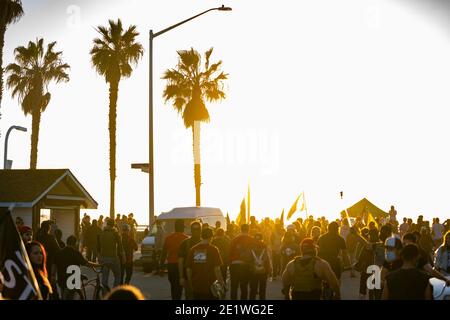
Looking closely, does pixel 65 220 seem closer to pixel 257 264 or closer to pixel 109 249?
pixel 109 249

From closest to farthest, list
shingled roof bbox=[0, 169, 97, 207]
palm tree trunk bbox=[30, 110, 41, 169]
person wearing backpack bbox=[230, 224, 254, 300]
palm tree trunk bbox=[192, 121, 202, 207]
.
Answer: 1. person wearing backpack bbox=[230, 224, 254, 300]
2. shingled roof bbox=[0, 169, 97, 207]
3. palm tree trunk bbox=[192, 121, 202, 207]
4. palm tree trunk bbox=[30, 110, 41, 169]

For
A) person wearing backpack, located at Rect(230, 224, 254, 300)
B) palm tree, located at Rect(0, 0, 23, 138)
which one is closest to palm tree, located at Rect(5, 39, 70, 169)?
palm tree, located at Rect(0, 0, 23, 138)

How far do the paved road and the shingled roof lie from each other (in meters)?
4.68

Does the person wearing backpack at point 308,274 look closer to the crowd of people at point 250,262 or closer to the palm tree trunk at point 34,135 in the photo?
the crowd of people at point 250,262

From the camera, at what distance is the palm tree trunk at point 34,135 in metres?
55.2

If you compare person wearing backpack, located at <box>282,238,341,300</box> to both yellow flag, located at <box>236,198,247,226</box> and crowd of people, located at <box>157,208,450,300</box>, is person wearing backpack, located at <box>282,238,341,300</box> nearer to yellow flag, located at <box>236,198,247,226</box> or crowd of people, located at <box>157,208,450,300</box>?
crowd of people, located at <box>157,208,450,300</box>

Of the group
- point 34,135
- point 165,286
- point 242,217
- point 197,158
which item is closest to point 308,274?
point 165,286

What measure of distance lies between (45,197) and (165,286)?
11347 mm

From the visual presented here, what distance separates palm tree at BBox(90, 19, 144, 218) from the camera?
48688 mm

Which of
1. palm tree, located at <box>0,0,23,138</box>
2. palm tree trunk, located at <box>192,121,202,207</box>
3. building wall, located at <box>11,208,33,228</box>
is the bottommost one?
building wall, located at <box>11,208,33,228</box>

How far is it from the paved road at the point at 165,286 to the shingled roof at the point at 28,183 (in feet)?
15.4

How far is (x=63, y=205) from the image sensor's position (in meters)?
38.2

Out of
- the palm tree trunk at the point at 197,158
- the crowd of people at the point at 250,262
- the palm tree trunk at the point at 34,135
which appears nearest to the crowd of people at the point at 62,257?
the crowd of people at the point at 250,262
